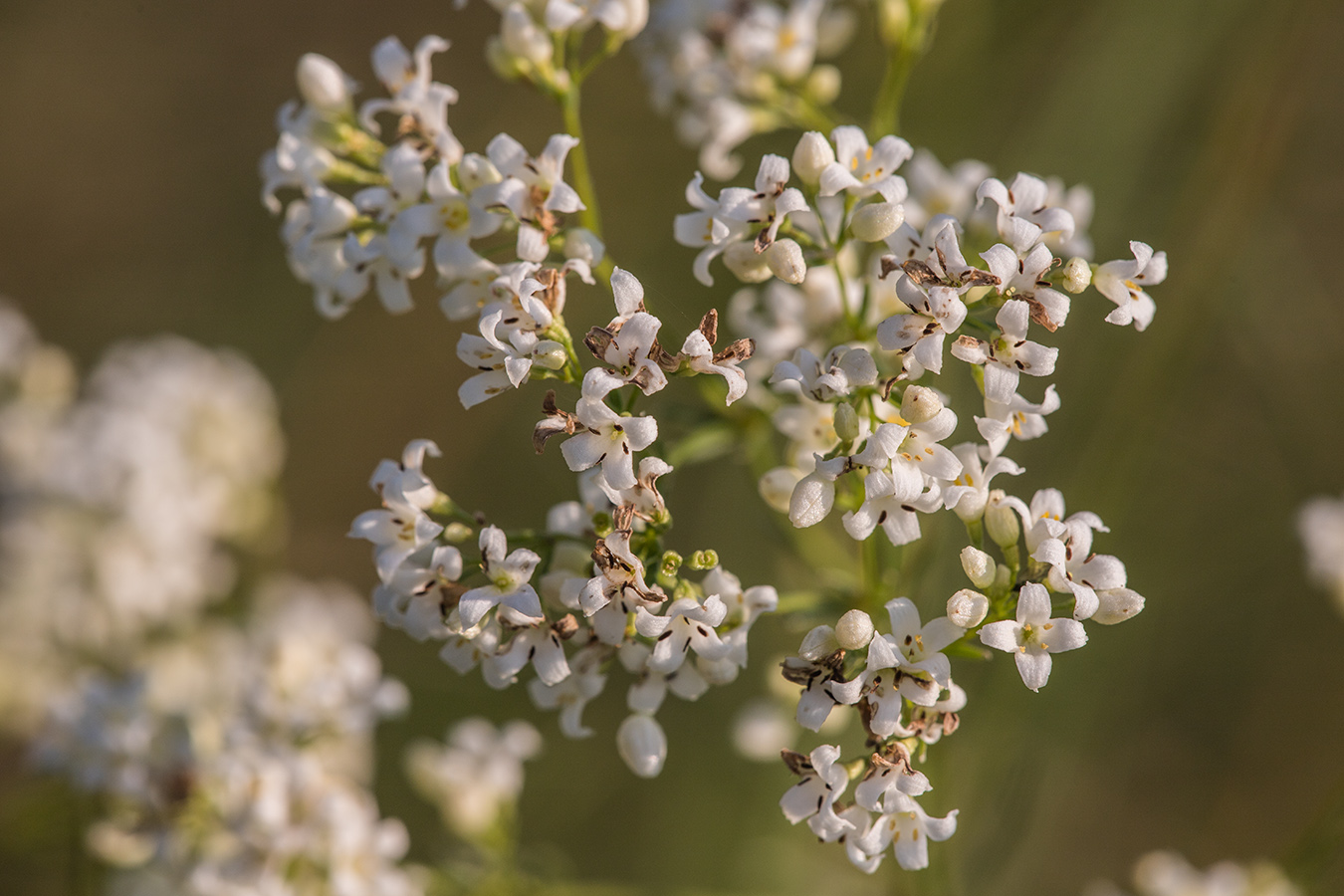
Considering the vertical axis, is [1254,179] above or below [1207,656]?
above

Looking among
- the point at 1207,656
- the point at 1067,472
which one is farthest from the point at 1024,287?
the point at 1207,656

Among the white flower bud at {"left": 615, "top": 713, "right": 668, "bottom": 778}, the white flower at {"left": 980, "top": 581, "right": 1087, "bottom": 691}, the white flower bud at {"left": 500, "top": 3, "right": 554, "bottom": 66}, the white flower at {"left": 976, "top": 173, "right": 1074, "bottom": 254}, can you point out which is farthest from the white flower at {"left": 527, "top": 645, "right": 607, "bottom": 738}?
the white flower bud at {"left": 500, "top": 3, "right": 554, "bottom": 66}

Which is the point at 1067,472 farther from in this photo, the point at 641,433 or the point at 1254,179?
the point at 641,433

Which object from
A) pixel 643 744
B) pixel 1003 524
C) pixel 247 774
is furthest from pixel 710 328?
pixel 247 774

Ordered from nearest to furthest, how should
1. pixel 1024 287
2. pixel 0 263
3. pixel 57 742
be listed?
1. pixel 1024 287
2. pixel 57 742
3. pixel 0 263

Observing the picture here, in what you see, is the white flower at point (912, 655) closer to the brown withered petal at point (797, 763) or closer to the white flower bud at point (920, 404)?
the brown withered petal at point (797, 763)

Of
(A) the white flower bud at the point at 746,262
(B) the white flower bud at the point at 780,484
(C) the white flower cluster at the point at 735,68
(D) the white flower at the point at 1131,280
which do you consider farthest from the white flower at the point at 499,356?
(C) the white flower cluster at the point at 735,68

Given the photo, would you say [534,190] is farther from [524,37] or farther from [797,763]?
[797,763]
